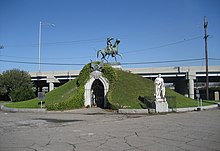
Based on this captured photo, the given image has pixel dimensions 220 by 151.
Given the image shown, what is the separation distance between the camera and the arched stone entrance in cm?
2752

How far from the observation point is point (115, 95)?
26078 mm

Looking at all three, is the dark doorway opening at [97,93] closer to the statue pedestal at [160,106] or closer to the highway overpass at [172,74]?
the statue pedestal at [160,106]

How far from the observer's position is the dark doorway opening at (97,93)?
28.9m

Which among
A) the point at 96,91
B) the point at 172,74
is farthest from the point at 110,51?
the point at 172,74

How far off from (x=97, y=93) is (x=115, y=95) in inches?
159

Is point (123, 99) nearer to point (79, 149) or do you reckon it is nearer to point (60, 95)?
point (60, 95)

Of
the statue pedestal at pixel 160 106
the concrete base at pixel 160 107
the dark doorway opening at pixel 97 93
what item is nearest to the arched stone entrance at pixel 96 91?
the dark doorway opening at pixel 97 93

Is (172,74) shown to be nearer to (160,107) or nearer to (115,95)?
(115,95)

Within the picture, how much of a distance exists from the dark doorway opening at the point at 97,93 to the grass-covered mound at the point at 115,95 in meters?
1.62

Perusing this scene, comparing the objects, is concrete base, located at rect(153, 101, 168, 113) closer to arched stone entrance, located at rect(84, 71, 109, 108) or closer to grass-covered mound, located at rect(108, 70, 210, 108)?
grass-covered mound, located at rect(108, 70, 210, 108)

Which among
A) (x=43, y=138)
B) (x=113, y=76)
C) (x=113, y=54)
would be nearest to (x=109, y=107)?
(x=113, y=76)

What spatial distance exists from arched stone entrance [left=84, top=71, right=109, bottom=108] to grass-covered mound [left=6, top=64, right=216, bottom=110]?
52 cm

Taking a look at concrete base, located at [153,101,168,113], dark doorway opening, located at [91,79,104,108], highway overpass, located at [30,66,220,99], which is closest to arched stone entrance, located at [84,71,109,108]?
dark doorway opening, located at [91,79,104,108]

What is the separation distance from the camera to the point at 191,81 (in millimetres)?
55000
